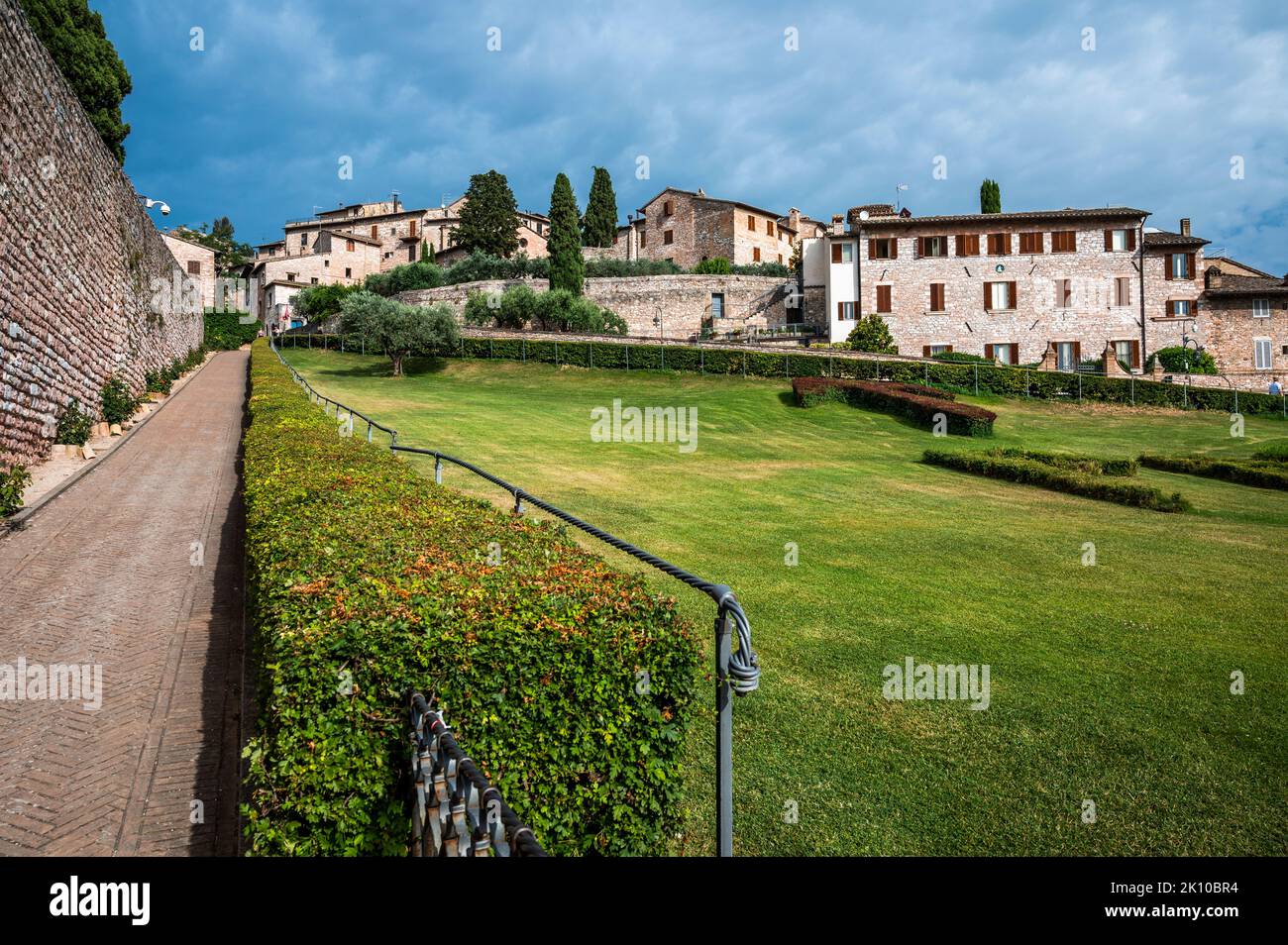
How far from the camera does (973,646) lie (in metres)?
7.67

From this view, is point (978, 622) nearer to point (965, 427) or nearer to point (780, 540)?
point (780, 540)

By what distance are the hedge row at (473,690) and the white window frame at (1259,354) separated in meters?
58.4

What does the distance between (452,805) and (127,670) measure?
529 cm

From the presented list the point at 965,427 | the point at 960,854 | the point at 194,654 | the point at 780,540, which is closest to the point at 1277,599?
the point at 780,540

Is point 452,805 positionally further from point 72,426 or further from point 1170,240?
point 1170,240

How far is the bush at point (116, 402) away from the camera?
745 inches

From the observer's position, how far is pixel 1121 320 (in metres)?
45.7

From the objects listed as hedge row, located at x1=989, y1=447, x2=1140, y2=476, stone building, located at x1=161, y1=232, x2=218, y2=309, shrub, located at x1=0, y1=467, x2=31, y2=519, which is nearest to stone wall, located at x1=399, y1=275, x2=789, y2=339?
stone building, located at x1=161, y1=232, x2=218, y2=309

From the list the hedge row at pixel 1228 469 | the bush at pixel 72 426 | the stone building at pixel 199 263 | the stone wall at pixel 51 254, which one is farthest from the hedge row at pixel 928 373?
the stone building at pixel 199 263

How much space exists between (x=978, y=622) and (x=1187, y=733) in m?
2.44

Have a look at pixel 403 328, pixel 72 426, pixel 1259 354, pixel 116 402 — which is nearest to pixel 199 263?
pixel 403 328

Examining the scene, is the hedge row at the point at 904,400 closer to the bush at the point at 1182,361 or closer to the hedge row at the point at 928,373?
the hedge row at the point at 928,373

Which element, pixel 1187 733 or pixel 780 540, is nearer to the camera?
pixel 1187 733

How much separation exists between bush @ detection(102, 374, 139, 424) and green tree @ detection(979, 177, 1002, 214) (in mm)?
51524
